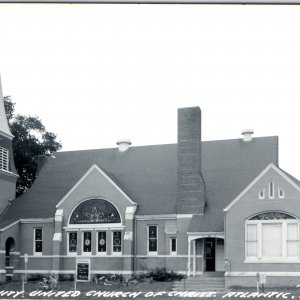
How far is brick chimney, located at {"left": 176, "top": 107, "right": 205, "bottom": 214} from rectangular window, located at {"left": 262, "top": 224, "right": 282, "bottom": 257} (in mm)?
5956

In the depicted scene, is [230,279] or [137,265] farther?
[137,265]

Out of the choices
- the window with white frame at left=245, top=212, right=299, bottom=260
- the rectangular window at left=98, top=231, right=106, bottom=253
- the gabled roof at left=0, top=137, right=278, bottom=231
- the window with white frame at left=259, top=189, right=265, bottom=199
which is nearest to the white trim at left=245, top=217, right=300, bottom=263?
the window with white frame at left=245, top=212, right=299, bottom=260

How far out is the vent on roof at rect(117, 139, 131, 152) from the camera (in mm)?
40406

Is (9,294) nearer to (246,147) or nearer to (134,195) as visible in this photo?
(134,195)

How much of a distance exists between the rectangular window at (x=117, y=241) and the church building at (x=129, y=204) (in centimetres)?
6

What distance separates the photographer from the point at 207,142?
40.1m

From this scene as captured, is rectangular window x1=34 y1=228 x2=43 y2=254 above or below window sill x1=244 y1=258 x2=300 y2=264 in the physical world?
above

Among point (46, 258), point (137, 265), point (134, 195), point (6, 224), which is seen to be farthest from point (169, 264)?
point (6, 224)

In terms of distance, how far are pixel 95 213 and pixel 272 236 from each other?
37.5ft

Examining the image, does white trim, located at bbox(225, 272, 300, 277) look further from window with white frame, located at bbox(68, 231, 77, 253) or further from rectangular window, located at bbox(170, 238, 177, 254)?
window with white frame, located at bbox(68, 231, 77, 253)

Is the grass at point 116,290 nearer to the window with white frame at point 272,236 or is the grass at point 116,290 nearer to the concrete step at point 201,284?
the concrete step at point 201,284

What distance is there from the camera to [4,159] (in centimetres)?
4156

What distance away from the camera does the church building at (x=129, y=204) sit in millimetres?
37344

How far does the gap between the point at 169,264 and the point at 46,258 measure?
23.9 feet
